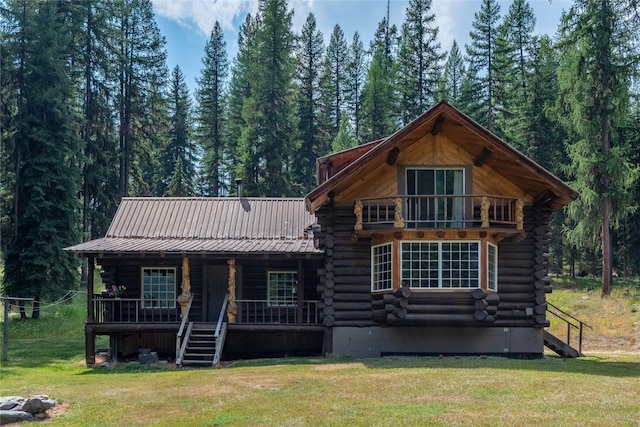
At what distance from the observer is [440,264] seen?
732 inches

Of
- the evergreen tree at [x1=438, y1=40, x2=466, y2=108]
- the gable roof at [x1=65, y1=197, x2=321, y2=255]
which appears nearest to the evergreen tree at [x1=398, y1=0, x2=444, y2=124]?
the evergreen tree at [x1=438, y1=40, x2=466, y2=108]

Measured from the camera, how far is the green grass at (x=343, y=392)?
9.68m

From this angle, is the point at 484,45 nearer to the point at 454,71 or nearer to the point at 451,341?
the point at 454,71

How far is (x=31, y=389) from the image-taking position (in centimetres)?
1334

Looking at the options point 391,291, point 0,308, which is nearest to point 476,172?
point 391,291

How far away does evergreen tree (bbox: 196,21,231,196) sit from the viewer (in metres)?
51.2

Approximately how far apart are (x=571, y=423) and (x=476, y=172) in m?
11.7

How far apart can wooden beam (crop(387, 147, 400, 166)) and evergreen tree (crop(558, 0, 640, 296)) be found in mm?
14081

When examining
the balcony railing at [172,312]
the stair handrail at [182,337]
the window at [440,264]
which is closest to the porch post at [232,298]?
the balcony railing at [172,312]

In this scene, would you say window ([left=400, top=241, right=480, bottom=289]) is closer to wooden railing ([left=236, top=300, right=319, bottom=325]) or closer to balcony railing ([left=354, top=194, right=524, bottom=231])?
balcony railing ([left=354, top=194, right=524, bottom=231])

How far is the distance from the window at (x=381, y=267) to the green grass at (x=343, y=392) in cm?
282

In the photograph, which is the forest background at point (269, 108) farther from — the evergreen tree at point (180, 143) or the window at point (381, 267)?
the window at point (381, 267)

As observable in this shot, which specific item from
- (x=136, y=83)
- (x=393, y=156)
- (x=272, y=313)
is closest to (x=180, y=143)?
(x=136, y=83)

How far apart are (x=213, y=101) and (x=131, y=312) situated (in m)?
33.2
